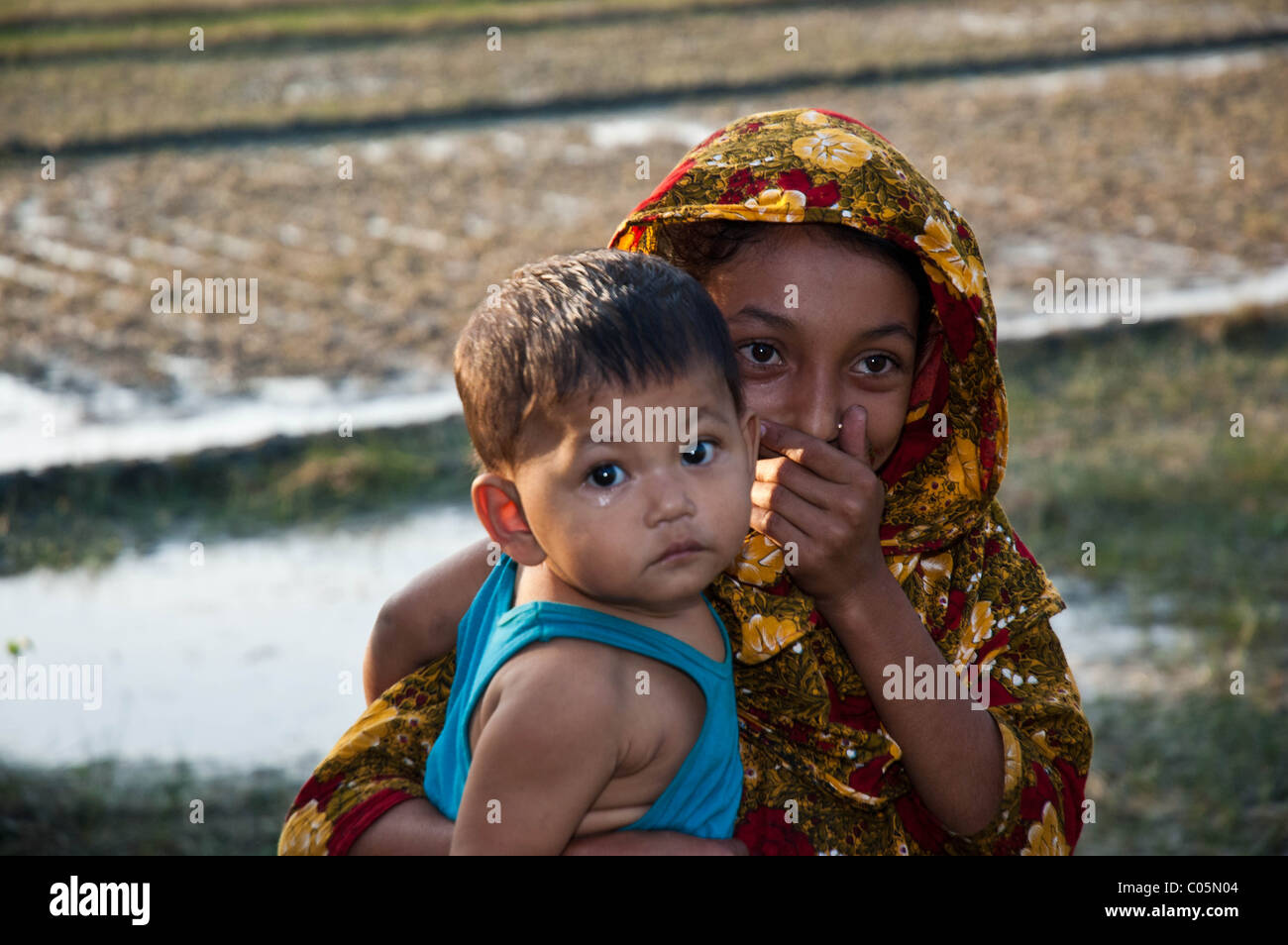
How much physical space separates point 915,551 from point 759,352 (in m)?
0.40

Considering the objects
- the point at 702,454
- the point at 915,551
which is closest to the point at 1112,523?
the point at 915,551

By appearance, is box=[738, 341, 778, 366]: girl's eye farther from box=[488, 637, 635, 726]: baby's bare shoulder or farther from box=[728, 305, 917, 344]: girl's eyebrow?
box=[488, 637, 635, 726]: baby's bare shoulder

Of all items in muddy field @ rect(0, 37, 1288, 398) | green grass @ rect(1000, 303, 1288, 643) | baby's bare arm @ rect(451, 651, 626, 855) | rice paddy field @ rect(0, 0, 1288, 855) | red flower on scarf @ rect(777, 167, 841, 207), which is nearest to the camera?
baby's bare arm @ rect(451, 651, 626, 855)

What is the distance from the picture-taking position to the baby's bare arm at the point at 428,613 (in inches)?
75.1

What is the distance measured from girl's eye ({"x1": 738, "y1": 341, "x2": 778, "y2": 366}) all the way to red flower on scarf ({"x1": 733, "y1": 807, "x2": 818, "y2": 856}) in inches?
23.2

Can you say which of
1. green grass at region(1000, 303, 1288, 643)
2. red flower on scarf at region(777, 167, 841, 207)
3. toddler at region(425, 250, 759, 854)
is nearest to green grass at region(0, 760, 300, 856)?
toddler at region(425, 250, 759, 854)

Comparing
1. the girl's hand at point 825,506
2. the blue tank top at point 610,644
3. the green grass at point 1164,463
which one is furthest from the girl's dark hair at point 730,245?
the green grass at point 1164,463

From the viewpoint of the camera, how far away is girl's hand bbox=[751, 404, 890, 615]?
5.59 feet

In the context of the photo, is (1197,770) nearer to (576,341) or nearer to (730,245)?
(730,245)

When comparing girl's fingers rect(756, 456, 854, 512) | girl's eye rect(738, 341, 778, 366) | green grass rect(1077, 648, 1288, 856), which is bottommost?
green grass rect(1077, 648, 1288, 856)

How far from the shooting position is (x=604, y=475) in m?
1.48

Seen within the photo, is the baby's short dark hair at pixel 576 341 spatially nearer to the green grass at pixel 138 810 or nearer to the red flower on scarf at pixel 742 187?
the red flower on scarf at pixel 742 187
